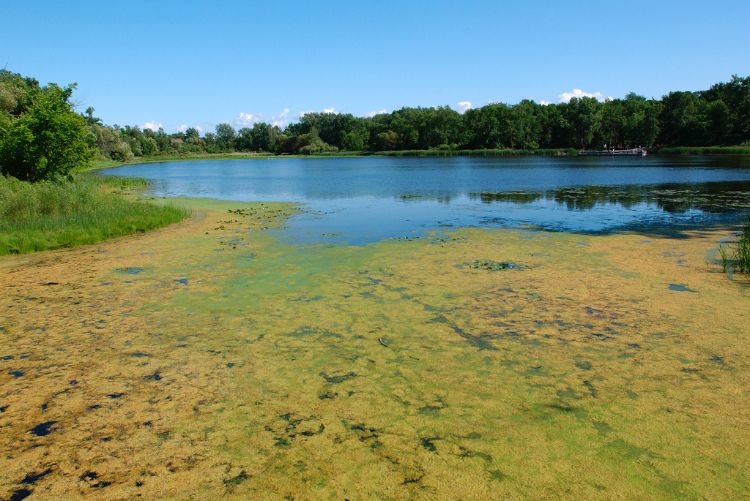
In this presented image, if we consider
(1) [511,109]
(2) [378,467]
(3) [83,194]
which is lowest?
(2) [378,467]

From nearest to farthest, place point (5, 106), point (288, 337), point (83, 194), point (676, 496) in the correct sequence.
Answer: point (676, 496), point (288, 337), point (83, 194), point (5, 106)

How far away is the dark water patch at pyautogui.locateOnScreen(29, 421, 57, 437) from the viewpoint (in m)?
4.41

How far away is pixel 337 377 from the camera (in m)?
5.37

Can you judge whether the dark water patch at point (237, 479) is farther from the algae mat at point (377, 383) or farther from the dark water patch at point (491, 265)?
the dark water patch at point (491, 265)

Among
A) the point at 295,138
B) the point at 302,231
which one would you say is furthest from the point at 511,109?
the point at 302,231

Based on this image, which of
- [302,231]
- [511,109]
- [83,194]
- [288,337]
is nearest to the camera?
[288,337]

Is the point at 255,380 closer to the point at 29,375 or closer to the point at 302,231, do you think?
the point at 29,375

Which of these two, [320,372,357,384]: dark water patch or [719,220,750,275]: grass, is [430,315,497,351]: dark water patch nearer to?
[320,372,357,384]: dark water patch

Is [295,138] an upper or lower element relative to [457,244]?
upper

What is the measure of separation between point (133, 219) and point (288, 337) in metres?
11.3

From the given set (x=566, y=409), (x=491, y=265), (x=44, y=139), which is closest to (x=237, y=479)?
(x=566, y=409)

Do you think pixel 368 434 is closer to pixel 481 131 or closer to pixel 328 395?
pixel 328 395

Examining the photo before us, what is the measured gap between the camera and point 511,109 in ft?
347

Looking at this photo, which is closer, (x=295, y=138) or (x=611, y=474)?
(x=611, y=474)
